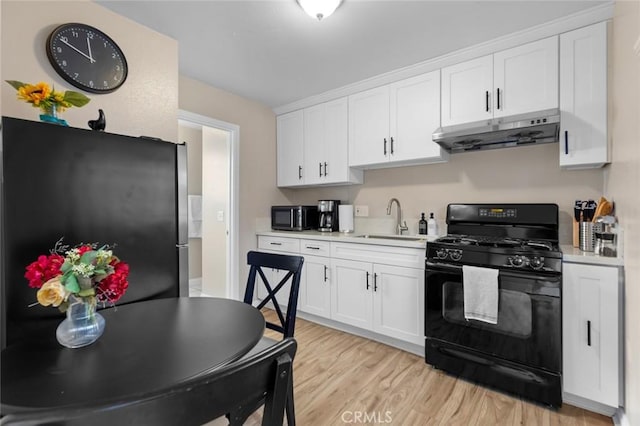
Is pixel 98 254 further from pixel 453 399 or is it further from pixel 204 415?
pixel 453 399

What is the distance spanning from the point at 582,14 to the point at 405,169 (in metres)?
1.66

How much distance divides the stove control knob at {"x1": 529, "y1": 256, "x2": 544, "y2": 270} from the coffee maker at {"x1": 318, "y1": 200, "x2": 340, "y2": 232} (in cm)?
199

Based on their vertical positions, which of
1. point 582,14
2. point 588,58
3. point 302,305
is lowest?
point 302,305

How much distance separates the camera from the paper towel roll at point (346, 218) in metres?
3.33

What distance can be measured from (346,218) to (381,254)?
2.81ft

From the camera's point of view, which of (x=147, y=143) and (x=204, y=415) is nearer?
(x=204, y=415)

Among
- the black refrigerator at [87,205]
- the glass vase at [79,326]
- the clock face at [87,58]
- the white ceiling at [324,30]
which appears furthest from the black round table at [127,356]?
the white ceiling at [324,30]

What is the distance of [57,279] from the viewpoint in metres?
0.90

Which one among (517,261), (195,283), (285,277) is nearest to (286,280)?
(285,277)

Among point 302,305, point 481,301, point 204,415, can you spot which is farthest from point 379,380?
point 204,415

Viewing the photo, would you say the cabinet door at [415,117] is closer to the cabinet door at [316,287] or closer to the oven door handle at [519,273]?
the oven door handle at [519,273]

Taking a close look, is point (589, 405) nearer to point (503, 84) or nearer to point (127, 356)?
point (503, 84)

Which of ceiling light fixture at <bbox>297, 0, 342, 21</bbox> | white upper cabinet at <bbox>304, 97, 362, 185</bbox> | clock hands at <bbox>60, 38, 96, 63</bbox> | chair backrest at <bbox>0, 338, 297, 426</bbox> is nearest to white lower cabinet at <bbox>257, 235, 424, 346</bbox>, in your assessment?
white upper cabinet at <bbox>304, 97, 362, 185</bbox>

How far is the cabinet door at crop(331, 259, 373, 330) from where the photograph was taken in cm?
266
